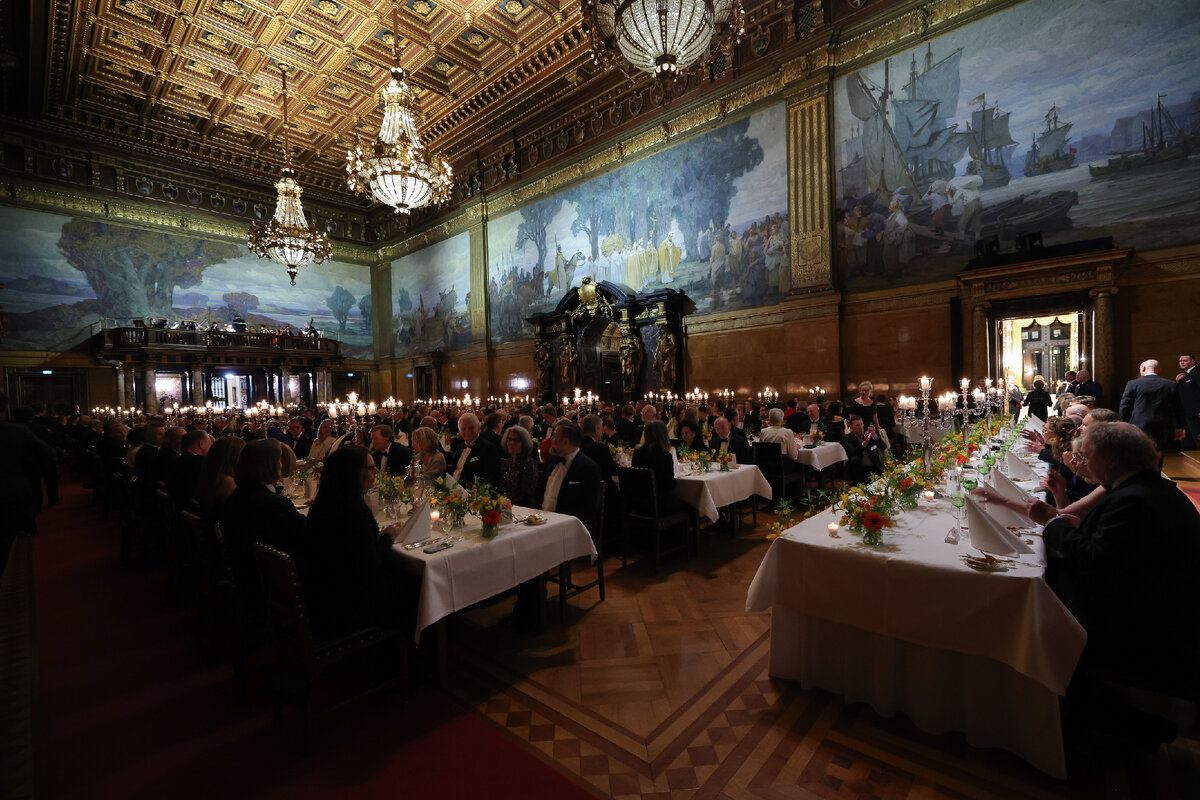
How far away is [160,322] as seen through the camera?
1909 cm

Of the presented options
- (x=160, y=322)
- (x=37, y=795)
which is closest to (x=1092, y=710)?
(x=37, y=795)

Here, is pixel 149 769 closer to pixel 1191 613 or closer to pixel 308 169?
pixel 1191 613

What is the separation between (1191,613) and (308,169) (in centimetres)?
2744

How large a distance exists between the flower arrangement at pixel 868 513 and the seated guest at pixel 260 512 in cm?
307

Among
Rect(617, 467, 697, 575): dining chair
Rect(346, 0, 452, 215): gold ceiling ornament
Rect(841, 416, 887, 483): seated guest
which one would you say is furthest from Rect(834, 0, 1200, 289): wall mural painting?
Rect(346, 0, 452, 215): gold ceiling ornament

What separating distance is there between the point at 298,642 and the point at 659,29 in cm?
550

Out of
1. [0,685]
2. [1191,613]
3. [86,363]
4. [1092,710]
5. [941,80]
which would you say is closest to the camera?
[1191,613]

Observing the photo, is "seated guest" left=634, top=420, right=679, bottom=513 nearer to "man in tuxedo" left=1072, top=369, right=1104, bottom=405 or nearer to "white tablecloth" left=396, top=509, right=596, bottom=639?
"white tablecloth" left=396, top=509, right=596, bottom=639

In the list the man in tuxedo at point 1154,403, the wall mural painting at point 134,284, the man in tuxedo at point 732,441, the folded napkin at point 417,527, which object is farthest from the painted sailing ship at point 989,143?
the wall mural painting at point 134,284

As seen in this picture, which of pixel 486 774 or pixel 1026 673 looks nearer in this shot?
pixel 1026 673

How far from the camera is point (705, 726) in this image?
107 inches

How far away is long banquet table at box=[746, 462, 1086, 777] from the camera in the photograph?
7.03 feet

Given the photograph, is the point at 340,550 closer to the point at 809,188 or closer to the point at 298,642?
the point at 298,642

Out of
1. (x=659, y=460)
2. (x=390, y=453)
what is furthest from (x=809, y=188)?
(x=390, y=453)
